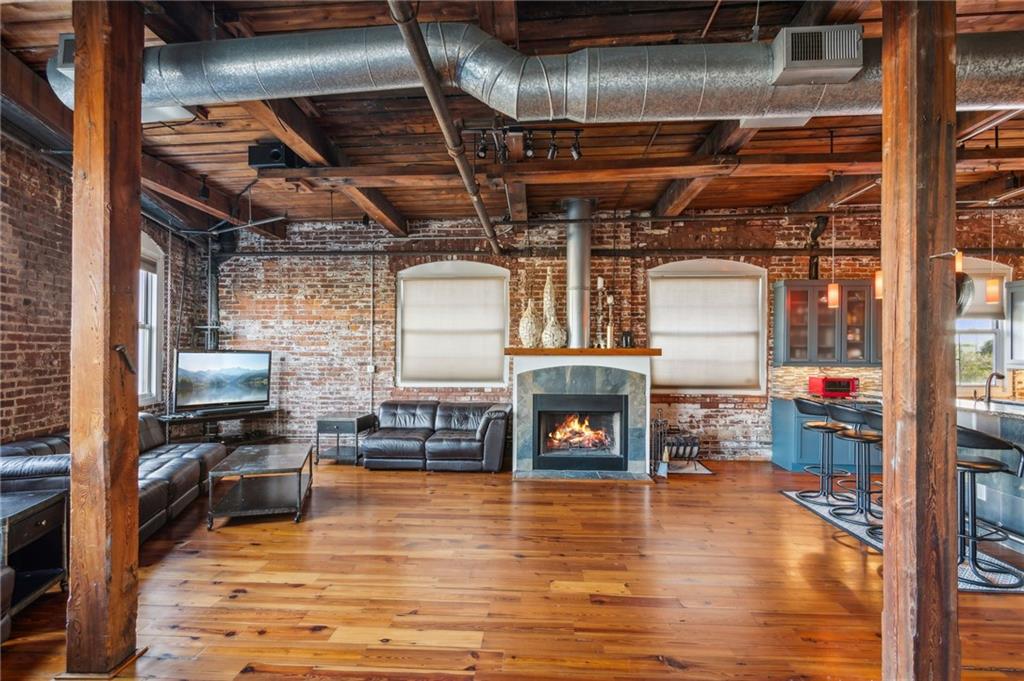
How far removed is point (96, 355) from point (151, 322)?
4613 mm

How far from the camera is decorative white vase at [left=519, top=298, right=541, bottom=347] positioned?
6.02 meters

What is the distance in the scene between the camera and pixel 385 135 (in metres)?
4.07

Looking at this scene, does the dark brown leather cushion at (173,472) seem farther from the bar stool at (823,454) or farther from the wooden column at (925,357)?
the bar stool at (823,454)

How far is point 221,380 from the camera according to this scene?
602cm

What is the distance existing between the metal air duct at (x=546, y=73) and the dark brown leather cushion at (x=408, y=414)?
441 centimetres

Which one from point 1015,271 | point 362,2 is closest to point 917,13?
point 362,2

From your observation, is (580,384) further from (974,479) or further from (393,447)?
(974,479)

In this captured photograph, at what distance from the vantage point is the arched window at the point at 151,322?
5.79 m

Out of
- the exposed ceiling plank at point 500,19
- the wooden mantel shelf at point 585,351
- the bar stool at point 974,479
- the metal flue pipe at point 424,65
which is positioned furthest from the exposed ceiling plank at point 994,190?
the metal flue pipe at point 424,65

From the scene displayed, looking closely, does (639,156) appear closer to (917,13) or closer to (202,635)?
(917,13)

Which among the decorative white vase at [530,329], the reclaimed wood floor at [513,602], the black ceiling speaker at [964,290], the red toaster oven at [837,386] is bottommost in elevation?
the reclaimed wood floor at [513,602]

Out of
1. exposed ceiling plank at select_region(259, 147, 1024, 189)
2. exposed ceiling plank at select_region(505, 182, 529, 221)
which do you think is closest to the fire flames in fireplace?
exposed ceiling plank at select_region(505, 182, 529, 221)

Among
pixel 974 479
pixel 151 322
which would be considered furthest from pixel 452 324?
pixel 974 479

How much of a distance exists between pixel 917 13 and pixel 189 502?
5772 millimetres
